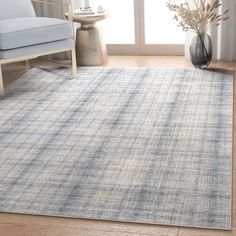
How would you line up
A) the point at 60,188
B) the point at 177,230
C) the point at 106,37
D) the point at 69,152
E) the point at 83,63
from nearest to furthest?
the point at 177,230 < the point at 60,188 < the point at 69,152 < the point at 83,63 < the point at 106,37

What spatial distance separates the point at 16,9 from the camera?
4664 mm

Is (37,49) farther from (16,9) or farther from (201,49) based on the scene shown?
(201,49)

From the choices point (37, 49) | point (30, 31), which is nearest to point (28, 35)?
point (30, 31)

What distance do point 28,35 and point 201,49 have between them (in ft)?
4.81

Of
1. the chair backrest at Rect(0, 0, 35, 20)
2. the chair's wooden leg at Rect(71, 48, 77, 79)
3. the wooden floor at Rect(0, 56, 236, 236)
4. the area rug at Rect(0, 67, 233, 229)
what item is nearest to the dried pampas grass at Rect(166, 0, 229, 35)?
the area rug at Rect(0, 67, 233, 229)

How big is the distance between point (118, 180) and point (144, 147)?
1.43 ft

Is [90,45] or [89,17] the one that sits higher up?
[89,17]

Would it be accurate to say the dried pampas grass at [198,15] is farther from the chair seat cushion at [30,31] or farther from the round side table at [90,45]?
the chair seat cushion at [30,31]

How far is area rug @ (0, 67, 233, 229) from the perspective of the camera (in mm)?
2586

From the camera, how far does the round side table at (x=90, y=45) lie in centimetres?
486

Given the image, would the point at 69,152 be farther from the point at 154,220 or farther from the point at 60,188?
the point at 154,220

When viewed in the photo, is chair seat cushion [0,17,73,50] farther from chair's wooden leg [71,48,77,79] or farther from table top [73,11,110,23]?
table top [73,11,110,23]

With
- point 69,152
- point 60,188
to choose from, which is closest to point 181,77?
point 69,152

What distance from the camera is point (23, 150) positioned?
3.23 metres
